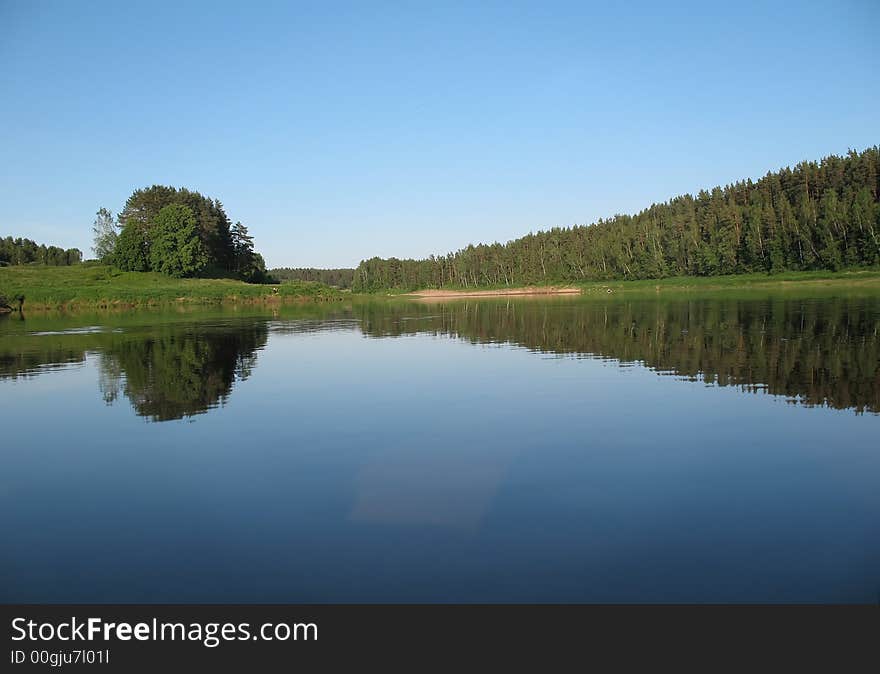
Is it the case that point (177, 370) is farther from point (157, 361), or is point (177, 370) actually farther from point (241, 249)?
point (241, 249)

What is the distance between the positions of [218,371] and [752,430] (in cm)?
2028

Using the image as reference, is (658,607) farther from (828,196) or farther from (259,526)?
(828,196)

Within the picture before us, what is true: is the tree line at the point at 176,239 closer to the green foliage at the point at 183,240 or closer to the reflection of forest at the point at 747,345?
the green foliage at the point at 183,240

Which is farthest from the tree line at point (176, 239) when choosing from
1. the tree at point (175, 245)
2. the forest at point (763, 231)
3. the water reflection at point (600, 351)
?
the forest at point (763, 231)

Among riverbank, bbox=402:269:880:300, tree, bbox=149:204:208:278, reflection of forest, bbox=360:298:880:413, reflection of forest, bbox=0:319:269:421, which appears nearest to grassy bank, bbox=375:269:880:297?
riverbank, bbox=402:269:880:300

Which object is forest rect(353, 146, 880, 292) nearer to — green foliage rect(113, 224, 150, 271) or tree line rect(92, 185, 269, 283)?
tree line rect(92, 185, 269, 283)

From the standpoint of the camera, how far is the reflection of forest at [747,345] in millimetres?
18938

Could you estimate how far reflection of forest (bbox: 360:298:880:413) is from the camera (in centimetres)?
1894

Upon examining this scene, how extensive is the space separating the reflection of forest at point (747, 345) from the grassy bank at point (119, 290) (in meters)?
72.4

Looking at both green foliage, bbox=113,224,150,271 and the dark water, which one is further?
green foliage, bbox=113,224,150,271

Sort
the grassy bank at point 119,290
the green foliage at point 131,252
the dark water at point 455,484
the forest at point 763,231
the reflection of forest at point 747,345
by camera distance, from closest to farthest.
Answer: the dark water at point 455,484 → the reflection of forest at point 747,345 → the grassy bank at point 119,290 → the forest at point 763,231 → the green foliage at point 131,252

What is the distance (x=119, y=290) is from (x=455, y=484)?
362ft

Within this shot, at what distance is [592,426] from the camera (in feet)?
49.6

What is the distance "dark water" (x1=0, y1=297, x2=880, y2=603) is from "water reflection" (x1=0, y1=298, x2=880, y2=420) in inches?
9.5
